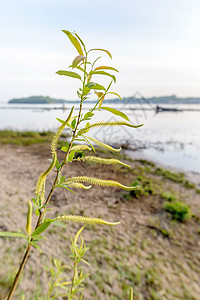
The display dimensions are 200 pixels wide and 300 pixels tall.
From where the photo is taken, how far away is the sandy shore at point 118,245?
2510mm

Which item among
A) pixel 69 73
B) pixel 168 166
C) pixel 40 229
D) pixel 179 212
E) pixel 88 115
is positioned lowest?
pixel 168 166

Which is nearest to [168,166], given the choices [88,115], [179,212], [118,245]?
[179,212]

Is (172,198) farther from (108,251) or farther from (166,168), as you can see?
(166,168)

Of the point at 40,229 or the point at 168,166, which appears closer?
the point at 40,229

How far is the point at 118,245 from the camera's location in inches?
130

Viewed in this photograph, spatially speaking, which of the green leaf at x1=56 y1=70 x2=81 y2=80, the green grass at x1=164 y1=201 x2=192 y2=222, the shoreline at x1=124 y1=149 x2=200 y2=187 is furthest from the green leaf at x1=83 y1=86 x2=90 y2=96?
the shoreline at x1=124 y1=149 x2=200 y2=187

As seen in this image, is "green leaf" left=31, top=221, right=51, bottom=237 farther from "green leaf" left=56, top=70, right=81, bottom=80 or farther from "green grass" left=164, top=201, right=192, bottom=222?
"green grass" left=164, top=201, right=192, bottom=222

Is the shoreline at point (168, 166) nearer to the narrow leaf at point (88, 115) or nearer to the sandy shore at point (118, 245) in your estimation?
the sandy shore at point (118, 245)

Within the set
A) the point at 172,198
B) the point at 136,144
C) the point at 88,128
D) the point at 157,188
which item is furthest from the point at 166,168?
the point at 88,128

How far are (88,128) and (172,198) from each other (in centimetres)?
536

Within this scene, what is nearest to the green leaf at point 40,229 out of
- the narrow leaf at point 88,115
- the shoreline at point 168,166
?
the narrow leaf at point 88,115

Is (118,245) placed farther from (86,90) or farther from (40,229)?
(86,90)

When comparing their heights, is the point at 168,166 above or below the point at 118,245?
below

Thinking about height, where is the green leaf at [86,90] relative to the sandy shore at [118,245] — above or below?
above
